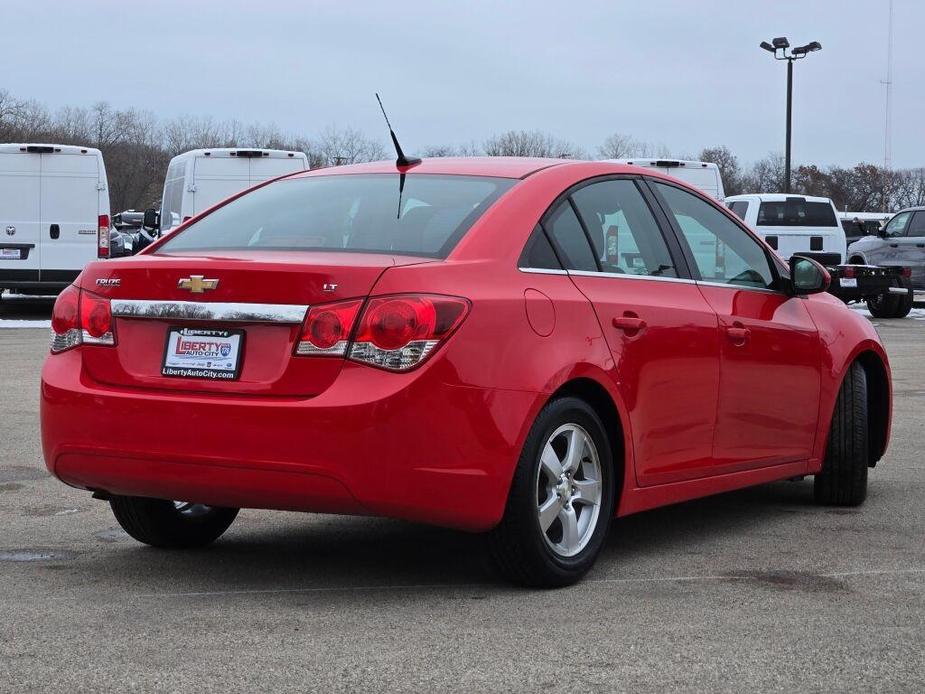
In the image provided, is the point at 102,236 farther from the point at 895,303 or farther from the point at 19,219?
the point at 895,303

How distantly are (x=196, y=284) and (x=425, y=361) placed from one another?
0.81 metres

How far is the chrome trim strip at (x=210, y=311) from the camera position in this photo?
16.0 feet

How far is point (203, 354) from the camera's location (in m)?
4.99

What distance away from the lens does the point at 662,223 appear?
6.21 meters

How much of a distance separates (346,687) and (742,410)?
9.25ft

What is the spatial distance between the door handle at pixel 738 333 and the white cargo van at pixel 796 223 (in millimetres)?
20322

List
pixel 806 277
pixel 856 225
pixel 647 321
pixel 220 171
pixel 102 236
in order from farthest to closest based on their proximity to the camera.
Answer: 1. pixel 856 225
2. pixel 102 236
3. pixel 220 171
4. pixel 806 277
5. pixel 647 321

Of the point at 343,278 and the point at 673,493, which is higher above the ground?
the point at 343,278

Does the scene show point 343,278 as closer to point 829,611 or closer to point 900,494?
point 829,611

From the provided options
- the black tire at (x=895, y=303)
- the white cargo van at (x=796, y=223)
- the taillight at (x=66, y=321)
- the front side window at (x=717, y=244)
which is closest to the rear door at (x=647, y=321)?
the front side window at (x=717, y=244)

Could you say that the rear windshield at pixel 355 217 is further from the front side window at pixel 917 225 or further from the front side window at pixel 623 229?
the front side window at pixel 917 225

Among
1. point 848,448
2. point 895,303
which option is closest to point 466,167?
point 848,448

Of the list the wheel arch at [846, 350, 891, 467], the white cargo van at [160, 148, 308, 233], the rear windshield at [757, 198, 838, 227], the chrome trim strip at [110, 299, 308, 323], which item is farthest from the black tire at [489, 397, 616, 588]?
the rear windshield at [757, 198, 838, 227]

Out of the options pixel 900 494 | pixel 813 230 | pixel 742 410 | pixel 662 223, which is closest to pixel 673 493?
pixel 742 410
